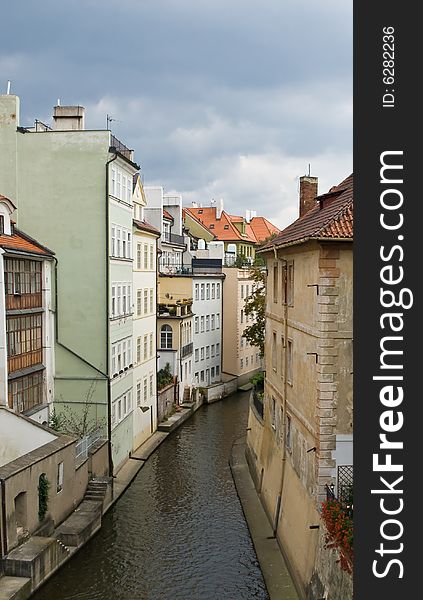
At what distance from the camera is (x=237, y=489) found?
1227 inches

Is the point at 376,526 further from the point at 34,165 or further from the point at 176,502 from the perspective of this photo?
the point at 34,165

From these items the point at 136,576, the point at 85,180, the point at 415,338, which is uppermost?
the point at 85,180

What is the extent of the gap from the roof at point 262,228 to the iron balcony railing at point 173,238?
131 ft

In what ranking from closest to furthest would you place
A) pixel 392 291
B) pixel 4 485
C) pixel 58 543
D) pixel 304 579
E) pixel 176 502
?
pixel 392 291 → pixel 304 579 → pixel 4 485 → pixel 58 543 → pixel 176 502

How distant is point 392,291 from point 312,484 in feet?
35.5

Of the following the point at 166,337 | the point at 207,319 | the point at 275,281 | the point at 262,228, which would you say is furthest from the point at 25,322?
the point at 262,228

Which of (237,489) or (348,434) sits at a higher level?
(348,434)

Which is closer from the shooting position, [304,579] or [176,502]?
[304,579]

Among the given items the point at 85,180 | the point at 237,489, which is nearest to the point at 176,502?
the point at 237,489

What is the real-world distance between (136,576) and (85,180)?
16480 millimetres

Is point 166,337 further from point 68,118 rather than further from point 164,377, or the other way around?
point 68,118

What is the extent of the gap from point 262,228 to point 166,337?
55659 millimetres

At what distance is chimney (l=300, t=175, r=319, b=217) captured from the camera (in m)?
34.4

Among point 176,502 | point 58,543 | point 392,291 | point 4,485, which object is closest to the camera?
point 392,291
